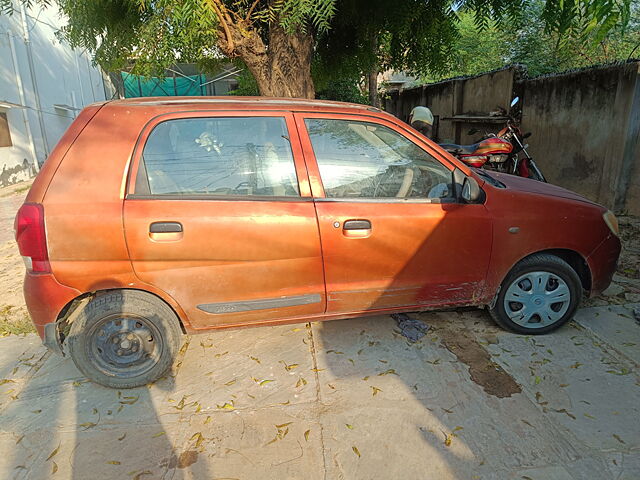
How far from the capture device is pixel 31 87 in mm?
12680

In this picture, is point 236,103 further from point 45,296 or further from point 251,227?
point 45,296

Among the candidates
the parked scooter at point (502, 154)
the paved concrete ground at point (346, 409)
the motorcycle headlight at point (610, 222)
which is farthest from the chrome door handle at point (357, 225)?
the parked scooter at point (502, 154)

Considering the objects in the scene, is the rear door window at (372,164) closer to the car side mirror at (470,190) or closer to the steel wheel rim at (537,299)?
the car side mirror at (470,190)

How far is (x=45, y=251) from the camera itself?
2.46 metres

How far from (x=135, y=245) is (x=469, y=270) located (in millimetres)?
2214

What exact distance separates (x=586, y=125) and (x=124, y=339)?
653 centimetres

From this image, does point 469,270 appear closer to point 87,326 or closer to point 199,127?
point 199,127

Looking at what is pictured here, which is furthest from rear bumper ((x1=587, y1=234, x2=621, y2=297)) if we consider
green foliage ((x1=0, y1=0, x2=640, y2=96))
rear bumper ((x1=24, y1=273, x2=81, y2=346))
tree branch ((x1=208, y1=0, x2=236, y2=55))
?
tree branch ((x1=208, y1=0, x2=236, y2=55))

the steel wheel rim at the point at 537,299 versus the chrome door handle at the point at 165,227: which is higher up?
the chrome door handle at the point at 165,227

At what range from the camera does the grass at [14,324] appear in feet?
11.9

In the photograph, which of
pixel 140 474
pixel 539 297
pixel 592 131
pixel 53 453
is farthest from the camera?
pixel 592 131

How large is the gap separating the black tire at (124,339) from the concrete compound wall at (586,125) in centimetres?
598

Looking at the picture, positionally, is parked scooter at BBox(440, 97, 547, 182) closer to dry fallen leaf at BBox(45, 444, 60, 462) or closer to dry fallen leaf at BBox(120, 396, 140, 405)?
dry fallen leaf at BBox(120, 396, 140, 405)

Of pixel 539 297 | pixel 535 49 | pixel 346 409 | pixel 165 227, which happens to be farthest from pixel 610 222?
pixel 535 49
